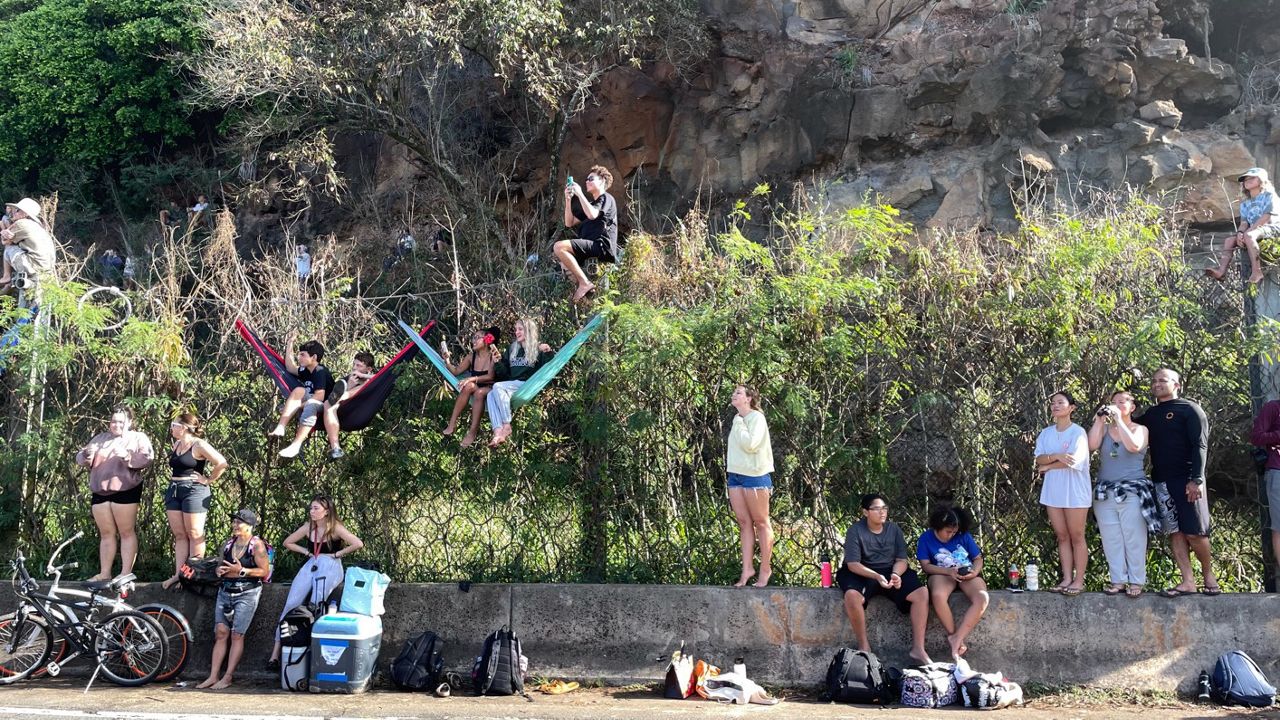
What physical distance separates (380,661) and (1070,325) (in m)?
6.05

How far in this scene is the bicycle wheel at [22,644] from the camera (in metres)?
8.55

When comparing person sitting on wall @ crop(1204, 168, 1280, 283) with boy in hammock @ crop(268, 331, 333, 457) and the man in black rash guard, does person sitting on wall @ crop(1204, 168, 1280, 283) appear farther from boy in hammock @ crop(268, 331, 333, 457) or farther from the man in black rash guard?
boy in hammock @ crop(268, 331, 333, 457)

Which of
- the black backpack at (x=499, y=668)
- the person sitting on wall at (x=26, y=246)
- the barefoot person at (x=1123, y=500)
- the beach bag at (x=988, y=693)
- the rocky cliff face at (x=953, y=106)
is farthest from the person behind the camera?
the rocky cliff face at (x=953, y=106)

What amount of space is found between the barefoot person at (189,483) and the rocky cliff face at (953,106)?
46.8 ft

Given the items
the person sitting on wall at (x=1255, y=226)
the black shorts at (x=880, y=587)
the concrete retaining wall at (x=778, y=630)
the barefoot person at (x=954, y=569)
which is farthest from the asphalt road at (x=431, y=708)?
the person sitting on wall at (x=1255, y=226)

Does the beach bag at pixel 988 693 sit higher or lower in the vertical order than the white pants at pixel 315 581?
lower

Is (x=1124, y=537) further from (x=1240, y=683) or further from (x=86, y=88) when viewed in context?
(x=86, y=88)

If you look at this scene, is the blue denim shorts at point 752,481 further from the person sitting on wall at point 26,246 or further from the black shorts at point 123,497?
the person sitting on wall at point 26,246

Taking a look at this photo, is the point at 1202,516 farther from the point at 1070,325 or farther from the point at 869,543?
the point at 869,543

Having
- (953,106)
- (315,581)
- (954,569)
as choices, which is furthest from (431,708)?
(953,106)

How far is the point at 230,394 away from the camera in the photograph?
9.20 meters

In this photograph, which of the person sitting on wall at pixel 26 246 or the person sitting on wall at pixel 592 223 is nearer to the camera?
the person sitting on wall at pixel 592 223

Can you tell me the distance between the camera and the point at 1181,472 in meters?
7.69

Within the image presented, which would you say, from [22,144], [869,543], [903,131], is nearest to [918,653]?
[869,543]
